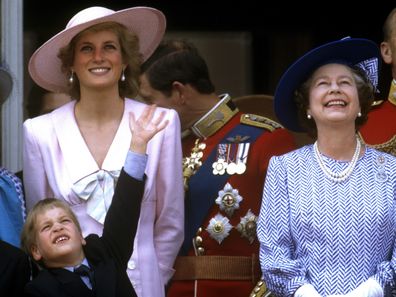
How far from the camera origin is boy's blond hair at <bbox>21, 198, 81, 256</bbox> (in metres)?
6.11

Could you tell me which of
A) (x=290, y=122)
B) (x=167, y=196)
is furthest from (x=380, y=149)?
(x=167, y=196)

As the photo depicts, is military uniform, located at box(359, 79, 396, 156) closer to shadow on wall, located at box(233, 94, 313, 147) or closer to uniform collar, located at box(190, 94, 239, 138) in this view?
uniform collar, located at box(190, 94, 239, 138)

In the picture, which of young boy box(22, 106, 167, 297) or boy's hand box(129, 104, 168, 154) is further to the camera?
boy's hand box(129, 104, 168, 154)

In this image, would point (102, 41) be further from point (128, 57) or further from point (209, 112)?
point (209, 112)

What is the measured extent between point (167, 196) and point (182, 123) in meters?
0.72

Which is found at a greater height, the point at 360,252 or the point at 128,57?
the point at 128,57

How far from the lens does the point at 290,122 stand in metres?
6.70

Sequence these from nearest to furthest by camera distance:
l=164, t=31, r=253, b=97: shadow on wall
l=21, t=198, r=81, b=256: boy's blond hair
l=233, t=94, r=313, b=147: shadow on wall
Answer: l=21, t=198, r=81, b=256: boy's blond hair → l=233, t=94, r=313, b=147: shadow on wall → l=164, t=31, r=253, b=97: shadow on wall

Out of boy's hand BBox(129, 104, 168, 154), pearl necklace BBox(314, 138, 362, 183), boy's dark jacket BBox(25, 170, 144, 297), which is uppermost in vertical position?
boy's hand BBox(129, 104, 168, 154)

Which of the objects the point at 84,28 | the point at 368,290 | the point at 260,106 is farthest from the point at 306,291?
the point at 260,106

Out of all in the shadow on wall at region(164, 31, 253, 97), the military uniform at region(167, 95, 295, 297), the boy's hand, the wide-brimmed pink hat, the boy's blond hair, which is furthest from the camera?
the shadow on wall at region(164, 31, 253, 97)

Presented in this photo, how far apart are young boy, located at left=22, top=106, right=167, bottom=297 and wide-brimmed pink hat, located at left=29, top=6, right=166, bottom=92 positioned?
648 mm

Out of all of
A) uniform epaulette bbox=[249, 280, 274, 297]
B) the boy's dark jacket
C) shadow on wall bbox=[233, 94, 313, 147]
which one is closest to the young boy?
the boy's dark jacket

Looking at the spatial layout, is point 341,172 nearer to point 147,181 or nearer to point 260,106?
point 147,181
